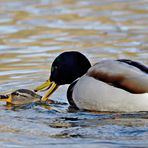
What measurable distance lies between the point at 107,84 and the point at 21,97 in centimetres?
128

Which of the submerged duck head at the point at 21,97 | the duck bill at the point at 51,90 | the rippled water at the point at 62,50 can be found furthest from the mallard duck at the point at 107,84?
the submerged duck head at the point at 21,97

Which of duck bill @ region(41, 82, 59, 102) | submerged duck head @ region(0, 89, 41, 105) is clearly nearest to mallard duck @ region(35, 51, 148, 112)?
duck bill @ region(41, 82, 59, 102)

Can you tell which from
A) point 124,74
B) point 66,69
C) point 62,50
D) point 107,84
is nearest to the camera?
point 124,74

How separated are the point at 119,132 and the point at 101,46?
5.58m

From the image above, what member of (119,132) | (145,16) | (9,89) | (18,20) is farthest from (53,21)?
(119,132)

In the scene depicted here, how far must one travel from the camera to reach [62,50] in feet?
43.3

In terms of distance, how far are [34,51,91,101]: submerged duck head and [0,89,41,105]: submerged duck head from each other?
0.09m

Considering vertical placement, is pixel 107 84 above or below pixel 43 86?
above

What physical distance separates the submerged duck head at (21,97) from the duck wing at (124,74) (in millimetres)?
942

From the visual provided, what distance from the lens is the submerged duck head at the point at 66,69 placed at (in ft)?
31.8

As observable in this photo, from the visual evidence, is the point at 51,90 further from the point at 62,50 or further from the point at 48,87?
the point at 62,50

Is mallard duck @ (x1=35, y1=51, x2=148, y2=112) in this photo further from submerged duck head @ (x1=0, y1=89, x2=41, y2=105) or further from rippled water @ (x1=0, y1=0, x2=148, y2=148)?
submerged duck head @ (x1=0, y1=89, x2=41, y2=105)

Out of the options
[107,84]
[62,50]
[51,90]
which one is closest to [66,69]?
[51,90]

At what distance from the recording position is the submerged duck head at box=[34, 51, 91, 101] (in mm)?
9695
